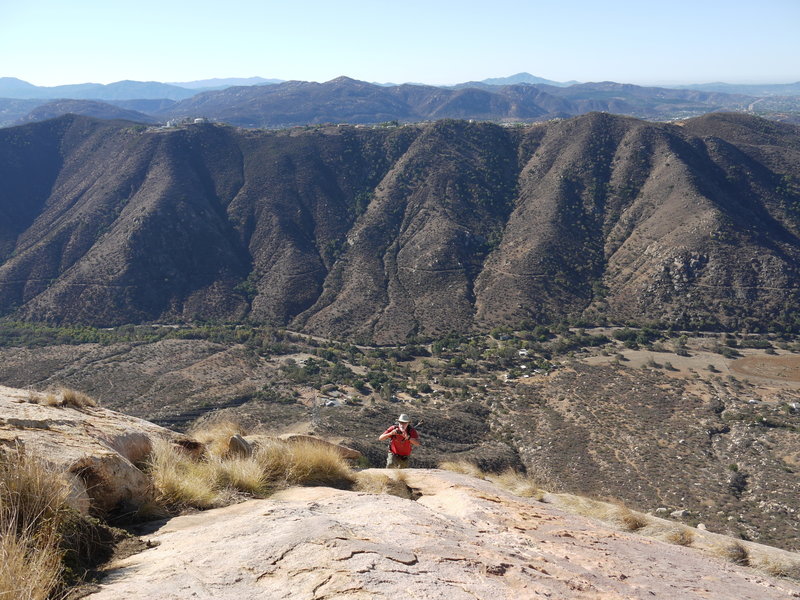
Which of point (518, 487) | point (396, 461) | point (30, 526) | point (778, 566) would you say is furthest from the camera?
point (396, 461)

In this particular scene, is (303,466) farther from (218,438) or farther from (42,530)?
(42,530)

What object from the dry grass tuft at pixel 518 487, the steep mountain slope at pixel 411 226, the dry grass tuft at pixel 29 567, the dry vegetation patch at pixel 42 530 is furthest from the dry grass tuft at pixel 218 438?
the steep mountain slope at pixel 411 226

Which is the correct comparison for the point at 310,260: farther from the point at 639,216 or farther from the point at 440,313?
the point at 639,216

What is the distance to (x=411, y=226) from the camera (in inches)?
2936

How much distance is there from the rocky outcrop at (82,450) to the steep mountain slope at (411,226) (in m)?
49.9

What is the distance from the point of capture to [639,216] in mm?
65875

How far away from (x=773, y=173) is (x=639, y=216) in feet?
83.5

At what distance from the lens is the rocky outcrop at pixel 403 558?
359 centimetres

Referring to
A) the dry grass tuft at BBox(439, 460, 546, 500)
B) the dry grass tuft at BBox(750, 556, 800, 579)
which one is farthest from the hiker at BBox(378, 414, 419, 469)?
the dry grass tuft at BBox(750, 556, 800, 579)

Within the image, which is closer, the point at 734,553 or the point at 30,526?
the point at 30,526

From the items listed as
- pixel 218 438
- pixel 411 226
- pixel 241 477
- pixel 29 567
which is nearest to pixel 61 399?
pixel 218 438

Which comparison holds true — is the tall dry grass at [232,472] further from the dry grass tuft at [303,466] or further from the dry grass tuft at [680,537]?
the dry grass tuft at [680,537]

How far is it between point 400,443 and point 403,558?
22.1ft

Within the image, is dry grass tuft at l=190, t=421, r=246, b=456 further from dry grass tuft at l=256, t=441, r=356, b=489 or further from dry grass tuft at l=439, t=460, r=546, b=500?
dry grass tuft at l=439, t=460, r=546, b=500
